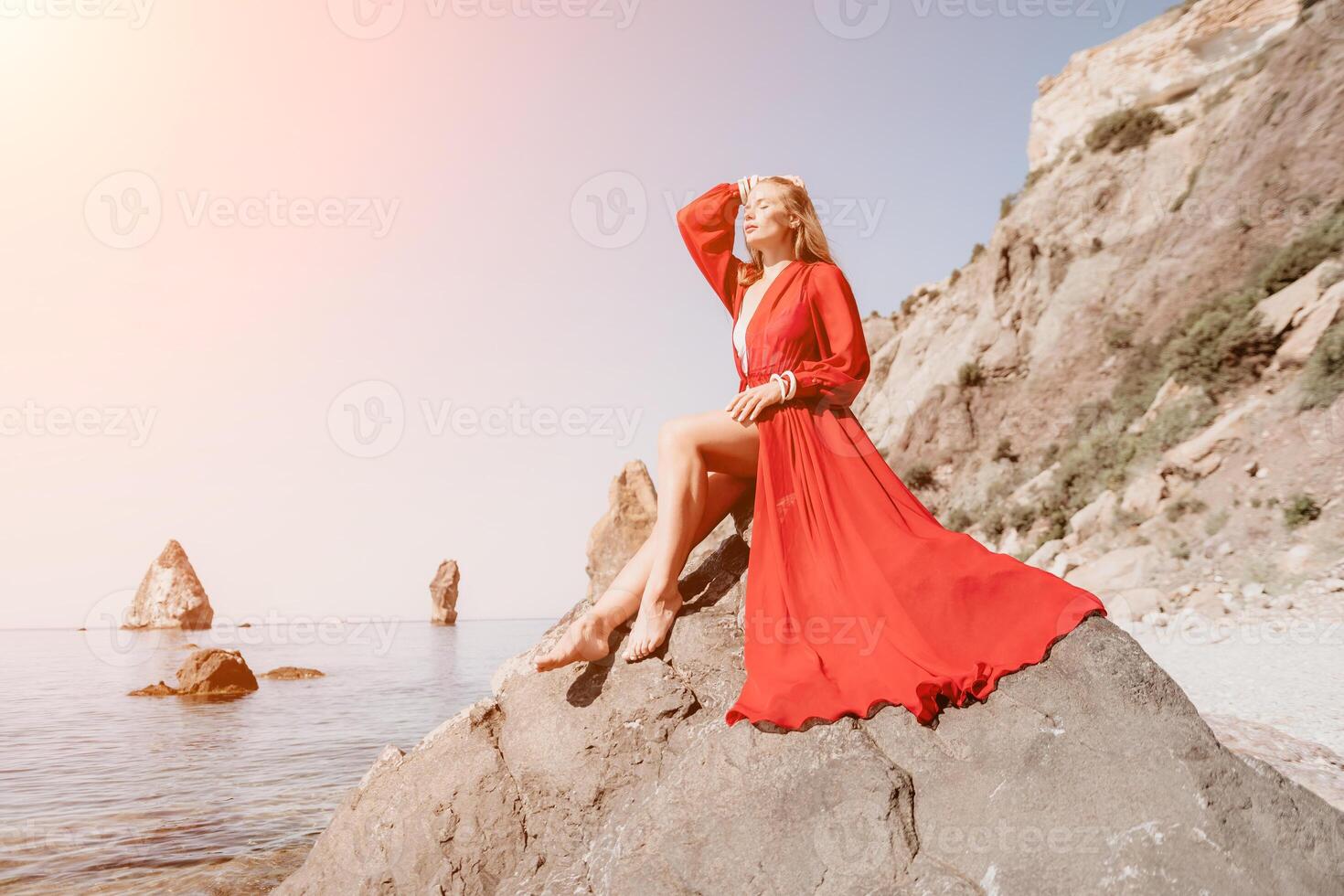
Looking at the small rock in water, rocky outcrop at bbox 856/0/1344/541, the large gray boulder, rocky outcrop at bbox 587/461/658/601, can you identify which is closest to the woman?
the large gray boulder

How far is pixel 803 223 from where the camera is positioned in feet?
14.2

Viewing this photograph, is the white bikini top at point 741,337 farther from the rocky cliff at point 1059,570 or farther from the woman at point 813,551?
the rocky cliff at point 1059,570

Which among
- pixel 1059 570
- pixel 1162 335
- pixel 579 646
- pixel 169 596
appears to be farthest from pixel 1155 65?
pixel 169 596

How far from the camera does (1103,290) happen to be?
22422 millimetres

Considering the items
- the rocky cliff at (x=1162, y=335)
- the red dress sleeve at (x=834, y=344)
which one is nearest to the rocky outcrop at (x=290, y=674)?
the rocky cliff at (x=1162, y=335)

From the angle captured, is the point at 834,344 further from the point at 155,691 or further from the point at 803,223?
the point at 155,691

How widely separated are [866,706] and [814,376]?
1520 millimetres

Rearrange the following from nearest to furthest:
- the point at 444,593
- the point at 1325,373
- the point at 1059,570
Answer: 1. the point at 1325,373
2. the point at 1059,570
3. the point at 444,593

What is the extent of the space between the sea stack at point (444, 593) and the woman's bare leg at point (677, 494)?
7277cm

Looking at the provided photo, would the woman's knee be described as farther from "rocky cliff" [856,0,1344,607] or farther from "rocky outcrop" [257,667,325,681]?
"rocky outcrop" [257,667,325,681]

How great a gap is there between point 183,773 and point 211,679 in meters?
9.83

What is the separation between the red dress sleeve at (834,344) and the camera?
385 centimetres

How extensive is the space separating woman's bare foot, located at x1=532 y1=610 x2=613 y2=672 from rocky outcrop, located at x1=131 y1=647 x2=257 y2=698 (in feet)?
65.2

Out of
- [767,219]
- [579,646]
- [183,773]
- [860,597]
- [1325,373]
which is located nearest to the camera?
[860,597]
